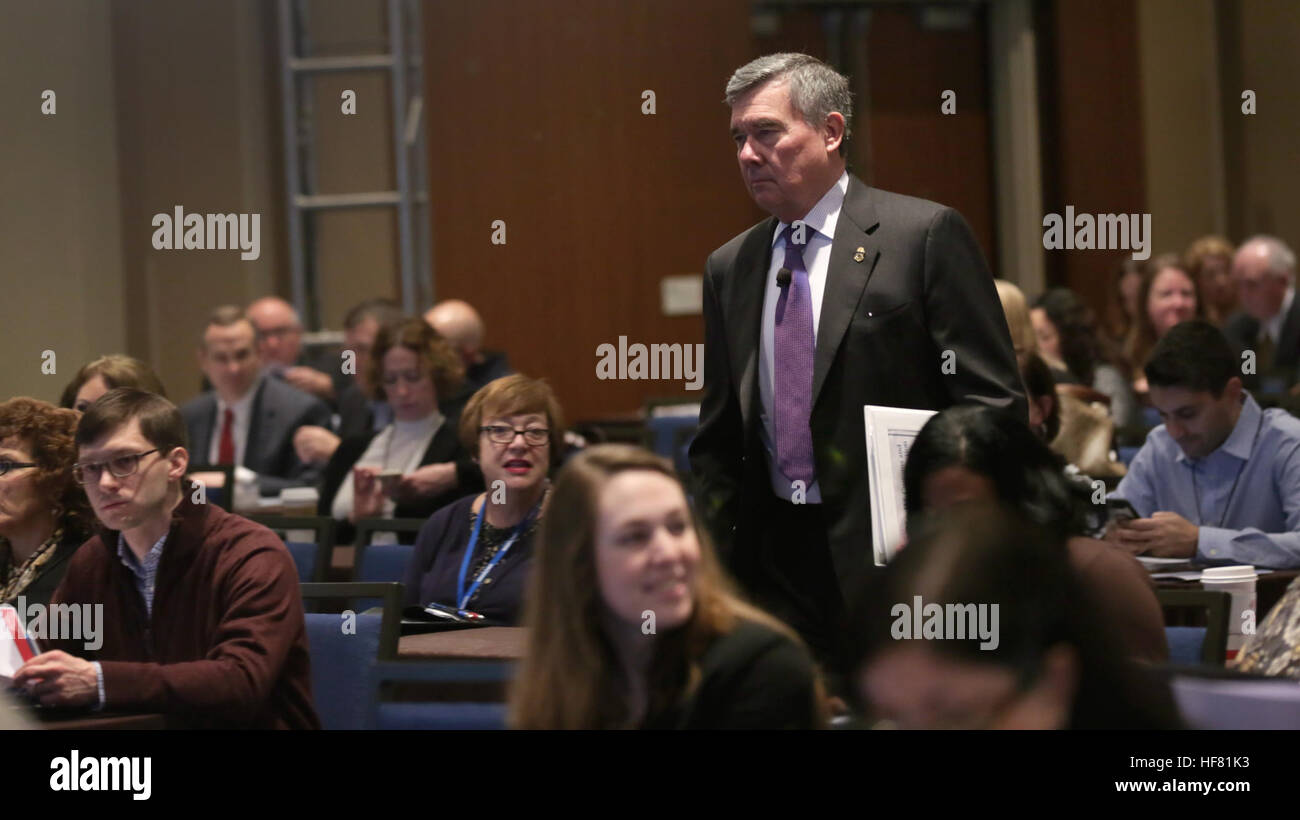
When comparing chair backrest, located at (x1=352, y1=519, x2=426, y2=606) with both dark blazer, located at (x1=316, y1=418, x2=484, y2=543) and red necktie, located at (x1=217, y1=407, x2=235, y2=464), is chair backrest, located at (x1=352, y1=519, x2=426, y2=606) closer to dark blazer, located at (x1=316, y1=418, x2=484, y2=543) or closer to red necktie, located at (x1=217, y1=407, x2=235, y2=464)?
dark blazer, located at (x1=316, y1=418, x2=484, y2=543)

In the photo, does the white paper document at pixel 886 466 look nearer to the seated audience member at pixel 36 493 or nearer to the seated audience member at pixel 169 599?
the seated audience member at pixel 169 599

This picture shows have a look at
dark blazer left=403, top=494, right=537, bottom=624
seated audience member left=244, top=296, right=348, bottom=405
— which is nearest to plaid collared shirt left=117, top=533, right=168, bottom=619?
dark blazer left=403, top=494, right=537, bottom=624

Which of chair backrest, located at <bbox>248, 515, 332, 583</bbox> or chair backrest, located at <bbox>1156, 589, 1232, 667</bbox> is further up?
chair backrest, located at <bbox>248, 515, 332, 583</bbox>

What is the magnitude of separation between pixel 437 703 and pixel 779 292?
121 cm

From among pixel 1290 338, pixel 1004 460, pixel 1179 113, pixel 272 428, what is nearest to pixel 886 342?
pixel 1004 460

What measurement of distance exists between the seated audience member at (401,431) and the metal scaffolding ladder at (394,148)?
10.2 ft

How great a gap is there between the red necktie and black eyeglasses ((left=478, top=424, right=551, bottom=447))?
8.68 ft

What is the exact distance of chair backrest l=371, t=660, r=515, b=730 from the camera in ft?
9.64

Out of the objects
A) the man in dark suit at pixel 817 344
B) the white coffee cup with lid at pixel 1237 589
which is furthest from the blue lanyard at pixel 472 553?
the white coffee cup with lid at pixel 1237 589

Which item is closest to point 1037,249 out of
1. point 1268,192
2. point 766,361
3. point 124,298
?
point 1268,192

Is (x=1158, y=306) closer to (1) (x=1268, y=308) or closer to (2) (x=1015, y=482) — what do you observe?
(1) (x=1268, y=308)

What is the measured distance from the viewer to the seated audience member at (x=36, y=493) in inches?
137

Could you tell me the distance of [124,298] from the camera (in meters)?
7.84

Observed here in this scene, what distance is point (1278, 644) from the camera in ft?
9.23
